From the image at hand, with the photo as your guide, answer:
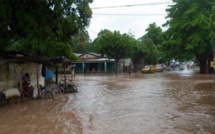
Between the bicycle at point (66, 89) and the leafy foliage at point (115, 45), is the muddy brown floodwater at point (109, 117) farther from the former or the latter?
the leafy foliage at point (115, 45)

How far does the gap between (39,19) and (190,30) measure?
3287 cm

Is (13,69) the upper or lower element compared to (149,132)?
upper

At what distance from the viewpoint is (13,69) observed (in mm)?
17328

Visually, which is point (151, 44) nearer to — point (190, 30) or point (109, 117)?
point (190, 30)

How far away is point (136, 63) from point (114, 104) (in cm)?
4678

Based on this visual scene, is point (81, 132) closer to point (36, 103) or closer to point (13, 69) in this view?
point (36, 103)

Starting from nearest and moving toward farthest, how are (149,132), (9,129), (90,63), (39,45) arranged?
(149,132)
(9,129)
(39,45)
(90,63)

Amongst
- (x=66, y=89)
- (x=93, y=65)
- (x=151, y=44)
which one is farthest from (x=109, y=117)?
(x=151, y=44)

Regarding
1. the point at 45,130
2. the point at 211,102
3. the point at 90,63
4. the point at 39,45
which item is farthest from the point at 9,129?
the point at 90,63

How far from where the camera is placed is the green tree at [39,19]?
11812 millimetres

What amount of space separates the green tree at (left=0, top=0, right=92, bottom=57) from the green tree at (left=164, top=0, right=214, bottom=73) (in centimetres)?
2806

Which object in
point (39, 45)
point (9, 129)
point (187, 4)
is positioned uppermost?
point (187, 4)

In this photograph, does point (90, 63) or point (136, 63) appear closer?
point (90, 63)

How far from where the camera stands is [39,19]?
41.3ft
